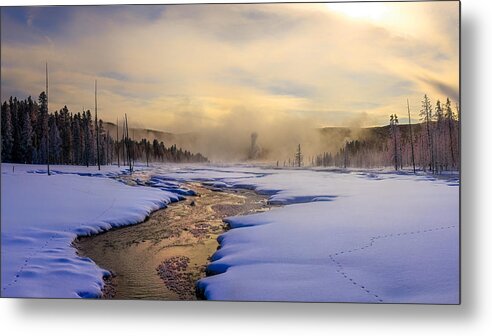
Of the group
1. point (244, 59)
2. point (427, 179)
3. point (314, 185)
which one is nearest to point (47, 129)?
point (244, 59)

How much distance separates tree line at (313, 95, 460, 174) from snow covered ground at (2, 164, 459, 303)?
6 cm

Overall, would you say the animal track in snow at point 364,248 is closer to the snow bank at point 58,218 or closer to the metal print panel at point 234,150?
the metal print panel at point 234,150

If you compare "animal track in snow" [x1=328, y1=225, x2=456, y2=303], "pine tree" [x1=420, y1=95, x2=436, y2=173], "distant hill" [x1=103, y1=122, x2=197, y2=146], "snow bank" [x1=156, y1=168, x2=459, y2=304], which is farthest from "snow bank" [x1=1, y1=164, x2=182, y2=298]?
"pine tree" [x1=420, y1=95, x2=436, y2=173]

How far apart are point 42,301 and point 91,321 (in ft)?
0.85

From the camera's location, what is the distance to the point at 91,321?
293 centimetres

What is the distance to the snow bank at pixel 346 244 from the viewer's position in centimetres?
271

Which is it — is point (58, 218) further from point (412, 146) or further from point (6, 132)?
point (412, 146)

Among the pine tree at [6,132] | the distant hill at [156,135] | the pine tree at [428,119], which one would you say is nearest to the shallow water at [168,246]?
the distant hill at [156,135]

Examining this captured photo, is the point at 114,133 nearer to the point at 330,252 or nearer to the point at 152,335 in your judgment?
the point at 152,335

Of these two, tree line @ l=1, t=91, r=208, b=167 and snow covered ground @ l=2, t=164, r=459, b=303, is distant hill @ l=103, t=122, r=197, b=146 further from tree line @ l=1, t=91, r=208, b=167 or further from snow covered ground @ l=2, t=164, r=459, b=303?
snow covered ground @ l=2, t=164, r=459, b=303

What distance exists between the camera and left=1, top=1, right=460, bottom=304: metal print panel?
276cm

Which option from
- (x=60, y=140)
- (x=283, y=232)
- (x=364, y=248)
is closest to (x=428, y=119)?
(x=364, y=248)

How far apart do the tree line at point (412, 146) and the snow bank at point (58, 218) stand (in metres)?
0.86

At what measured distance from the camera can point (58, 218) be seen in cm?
294
